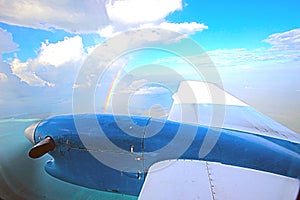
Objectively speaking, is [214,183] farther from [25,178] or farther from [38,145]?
[25,178]

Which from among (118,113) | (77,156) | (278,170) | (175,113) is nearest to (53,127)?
(77,156)

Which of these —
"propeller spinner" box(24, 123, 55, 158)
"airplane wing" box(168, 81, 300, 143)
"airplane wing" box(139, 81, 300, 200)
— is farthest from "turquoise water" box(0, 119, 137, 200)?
"airplane wing" box(168, 81, 300, 143)

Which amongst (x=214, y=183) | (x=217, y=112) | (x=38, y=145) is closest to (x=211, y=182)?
(x=214, y=183)

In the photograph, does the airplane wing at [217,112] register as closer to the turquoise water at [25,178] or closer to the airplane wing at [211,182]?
the airplane wing at [211,182]

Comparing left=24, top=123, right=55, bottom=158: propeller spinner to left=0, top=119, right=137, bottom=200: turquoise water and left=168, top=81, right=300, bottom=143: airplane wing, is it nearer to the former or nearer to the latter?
left=0, top=119, right=137, bottom=200: turquoise water

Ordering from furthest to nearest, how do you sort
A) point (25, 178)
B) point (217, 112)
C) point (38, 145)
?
point (217, 112), point (25, 178), point (38, 145)

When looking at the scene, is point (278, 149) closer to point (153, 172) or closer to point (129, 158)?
point (153, 172)

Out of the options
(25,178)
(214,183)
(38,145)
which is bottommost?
(25,178)
